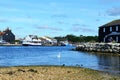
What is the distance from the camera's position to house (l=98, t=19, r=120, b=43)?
98.4 meters

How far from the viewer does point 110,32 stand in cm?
10094

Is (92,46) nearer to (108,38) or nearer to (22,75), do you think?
(108,38)

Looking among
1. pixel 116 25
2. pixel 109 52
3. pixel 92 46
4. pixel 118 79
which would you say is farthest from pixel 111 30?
pixel 118 79

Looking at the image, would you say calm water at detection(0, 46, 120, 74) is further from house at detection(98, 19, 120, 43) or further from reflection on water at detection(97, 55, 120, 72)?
house at detection(98, 19, 120, 43)

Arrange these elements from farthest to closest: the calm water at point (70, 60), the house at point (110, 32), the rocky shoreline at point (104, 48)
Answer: the house at point (110, 32)
the rocky shoreline at point (104, 48)
the calm water at point (70, 60)

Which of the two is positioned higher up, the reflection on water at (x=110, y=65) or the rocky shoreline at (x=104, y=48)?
the rocky shoreline at (x=104, y=48)

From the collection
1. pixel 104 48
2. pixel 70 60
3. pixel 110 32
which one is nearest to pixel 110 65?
pixel 70 60

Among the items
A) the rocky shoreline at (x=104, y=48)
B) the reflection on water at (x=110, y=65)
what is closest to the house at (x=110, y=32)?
the rocky shoreline at (x=104, y=48)

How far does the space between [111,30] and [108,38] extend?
296 cm

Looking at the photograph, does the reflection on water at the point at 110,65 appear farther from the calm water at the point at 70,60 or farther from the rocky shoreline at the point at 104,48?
the rocky shoreline at the point at 104,48

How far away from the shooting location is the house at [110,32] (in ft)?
323

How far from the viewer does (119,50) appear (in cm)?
8050

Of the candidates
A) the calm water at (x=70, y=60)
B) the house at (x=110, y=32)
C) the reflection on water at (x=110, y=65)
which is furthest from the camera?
the house at (x=110, y=32)

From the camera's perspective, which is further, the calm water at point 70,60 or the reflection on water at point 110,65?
the calm water at point 70,60
